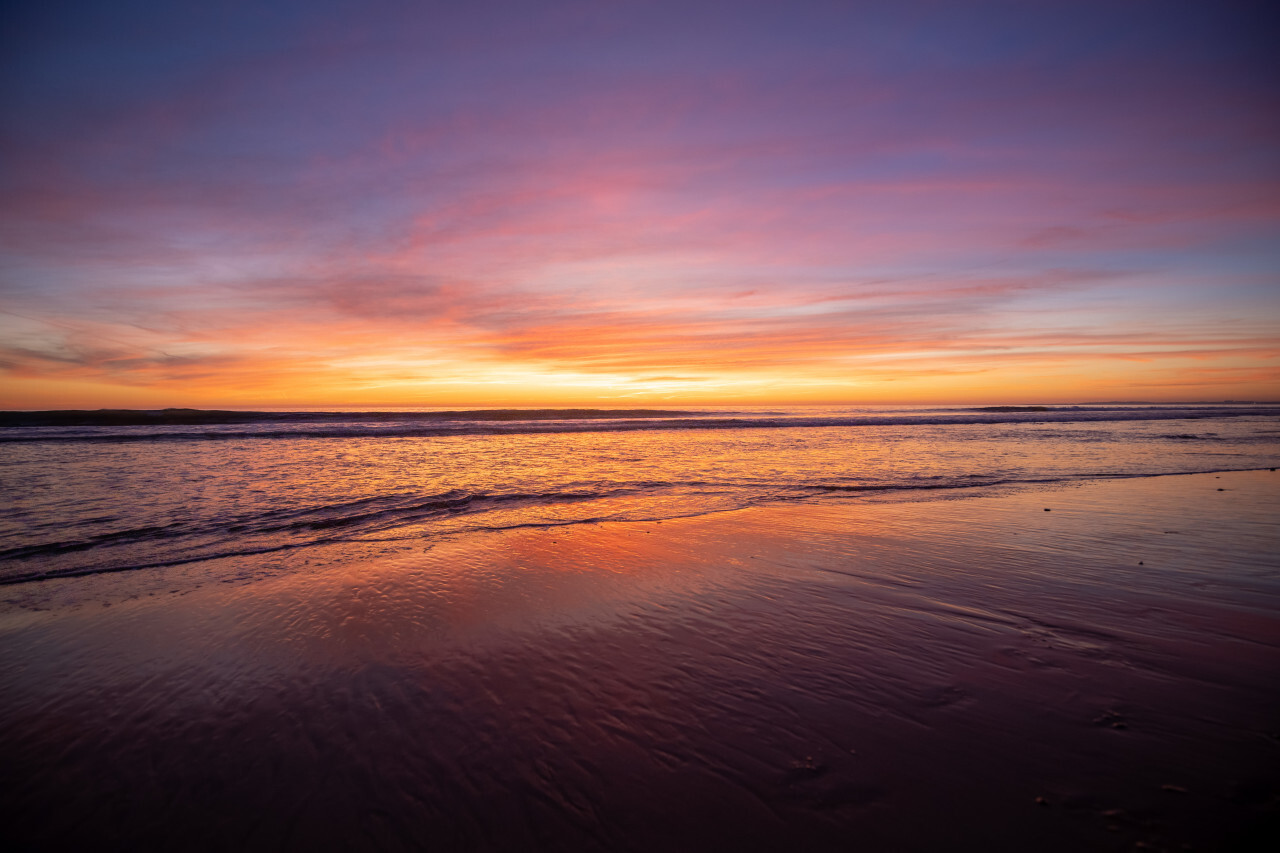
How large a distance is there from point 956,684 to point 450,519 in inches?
346

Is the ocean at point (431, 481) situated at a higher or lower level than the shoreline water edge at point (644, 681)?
higher

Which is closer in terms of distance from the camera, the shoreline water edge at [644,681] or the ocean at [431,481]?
the shoreline water edge at [644,681]

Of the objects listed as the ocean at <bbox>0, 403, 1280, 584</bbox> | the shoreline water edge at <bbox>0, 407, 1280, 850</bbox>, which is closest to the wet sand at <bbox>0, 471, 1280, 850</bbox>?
the shoreline water edge at <bbox>0, 407, 1280, 850</bbox>

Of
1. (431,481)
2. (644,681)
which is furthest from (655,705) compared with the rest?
(431,481)

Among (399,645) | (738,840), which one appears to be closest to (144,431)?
(399,645)

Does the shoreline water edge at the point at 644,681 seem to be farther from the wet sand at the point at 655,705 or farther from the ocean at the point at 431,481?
the ocean at the point at 431,481

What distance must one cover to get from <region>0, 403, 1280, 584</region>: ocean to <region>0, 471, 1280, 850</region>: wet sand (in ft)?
6.75

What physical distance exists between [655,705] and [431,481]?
12.3m

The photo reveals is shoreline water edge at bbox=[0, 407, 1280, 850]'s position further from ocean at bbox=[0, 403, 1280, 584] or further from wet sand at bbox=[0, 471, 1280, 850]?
ocean at bbox=[0, 403, 1280, 584]

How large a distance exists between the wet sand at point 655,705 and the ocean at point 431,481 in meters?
2.06

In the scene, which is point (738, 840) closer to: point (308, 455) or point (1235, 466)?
point (1235, 466)

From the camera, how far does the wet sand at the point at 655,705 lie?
2848 millimetres

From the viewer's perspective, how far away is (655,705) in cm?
396

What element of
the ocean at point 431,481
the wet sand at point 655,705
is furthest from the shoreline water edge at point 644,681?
the ocean at point 431,481
